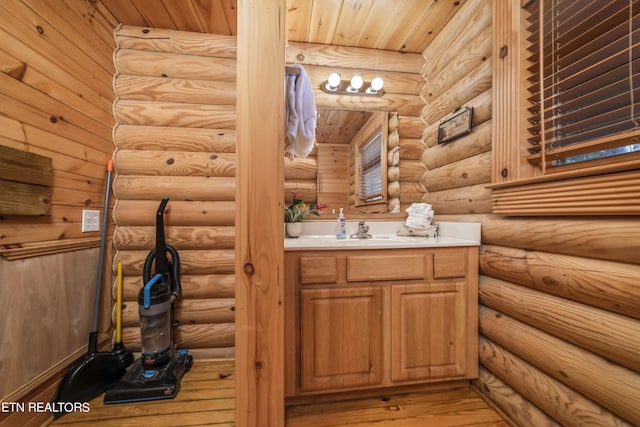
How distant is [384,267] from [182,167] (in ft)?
5.27

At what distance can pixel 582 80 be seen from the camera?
3.33 ft

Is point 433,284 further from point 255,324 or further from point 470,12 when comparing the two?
point 470,12

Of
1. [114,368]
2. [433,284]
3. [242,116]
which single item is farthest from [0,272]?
[433,284]

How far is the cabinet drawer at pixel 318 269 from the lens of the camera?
4.39 feet

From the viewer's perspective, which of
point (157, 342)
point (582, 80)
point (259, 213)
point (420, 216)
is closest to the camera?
point (259, 213)

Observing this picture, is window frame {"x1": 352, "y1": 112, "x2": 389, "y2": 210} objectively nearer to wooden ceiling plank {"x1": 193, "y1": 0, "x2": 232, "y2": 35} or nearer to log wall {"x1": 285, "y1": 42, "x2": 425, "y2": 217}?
log wall {"x1": 285, "y1": 42, "x2": 425, "y2": 217}

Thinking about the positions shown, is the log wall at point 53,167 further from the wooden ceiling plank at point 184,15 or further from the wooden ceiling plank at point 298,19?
the wooden ceiling plank at point 298,19

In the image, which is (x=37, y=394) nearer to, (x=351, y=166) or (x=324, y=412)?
(x=324, y=412)

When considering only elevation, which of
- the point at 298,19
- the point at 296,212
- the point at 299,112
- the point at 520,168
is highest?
the point at 298,19

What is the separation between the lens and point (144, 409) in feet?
4.55

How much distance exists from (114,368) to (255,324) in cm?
136

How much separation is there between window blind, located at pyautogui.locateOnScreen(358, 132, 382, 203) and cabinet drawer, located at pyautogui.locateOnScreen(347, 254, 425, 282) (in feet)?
2.38

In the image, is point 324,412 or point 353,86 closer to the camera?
point 324,412

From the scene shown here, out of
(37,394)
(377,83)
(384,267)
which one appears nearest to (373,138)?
(377,83)
